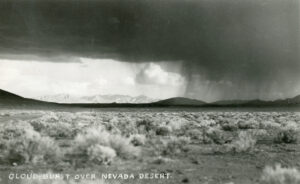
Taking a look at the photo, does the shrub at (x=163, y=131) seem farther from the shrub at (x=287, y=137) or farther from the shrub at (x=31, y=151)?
the shrub at (x=31, y=151)

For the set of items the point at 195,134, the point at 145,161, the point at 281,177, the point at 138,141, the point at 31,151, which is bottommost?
the point at 145,161

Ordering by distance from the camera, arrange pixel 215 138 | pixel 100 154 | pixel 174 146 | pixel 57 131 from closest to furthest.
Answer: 1. pixel 100 154
2. pixel 174 146
3. pixel 215 138
4. pixel 57 131

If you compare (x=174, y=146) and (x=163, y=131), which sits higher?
(x=163, y=131)

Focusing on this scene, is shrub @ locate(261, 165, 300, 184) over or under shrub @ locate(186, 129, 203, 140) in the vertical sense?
under

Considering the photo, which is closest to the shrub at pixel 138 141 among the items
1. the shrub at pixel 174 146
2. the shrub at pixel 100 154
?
the shrub at pixel 174 146

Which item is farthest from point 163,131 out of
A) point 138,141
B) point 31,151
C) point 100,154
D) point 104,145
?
point 31,151

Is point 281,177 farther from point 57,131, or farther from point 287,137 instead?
point 57,131

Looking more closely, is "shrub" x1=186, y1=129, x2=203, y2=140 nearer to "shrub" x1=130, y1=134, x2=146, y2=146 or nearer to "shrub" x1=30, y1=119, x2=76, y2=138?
"shrub" x1=130, y1=134, x2=146, y2=146

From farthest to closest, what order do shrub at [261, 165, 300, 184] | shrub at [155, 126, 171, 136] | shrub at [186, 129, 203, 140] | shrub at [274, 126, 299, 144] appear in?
shrub at [155, 126, 171, 136]
shrub at [186, 129, 203, 140]
shrub at [274, 126, 299, 144]
shrub at [261, 165, 300, 184]

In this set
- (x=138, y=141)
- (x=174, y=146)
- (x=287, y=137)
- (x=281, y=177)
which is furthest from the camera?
(x=287, y=137)

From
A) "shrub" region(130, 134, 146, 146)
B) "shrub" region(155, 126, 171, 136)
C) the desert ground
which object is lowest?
the desert ground

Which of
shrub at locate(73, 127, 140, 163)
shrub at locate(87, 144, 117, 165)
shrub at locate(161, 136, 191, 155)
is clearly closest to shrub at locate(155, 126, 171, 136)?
shrub at locate(161, 136, 191, 155)
